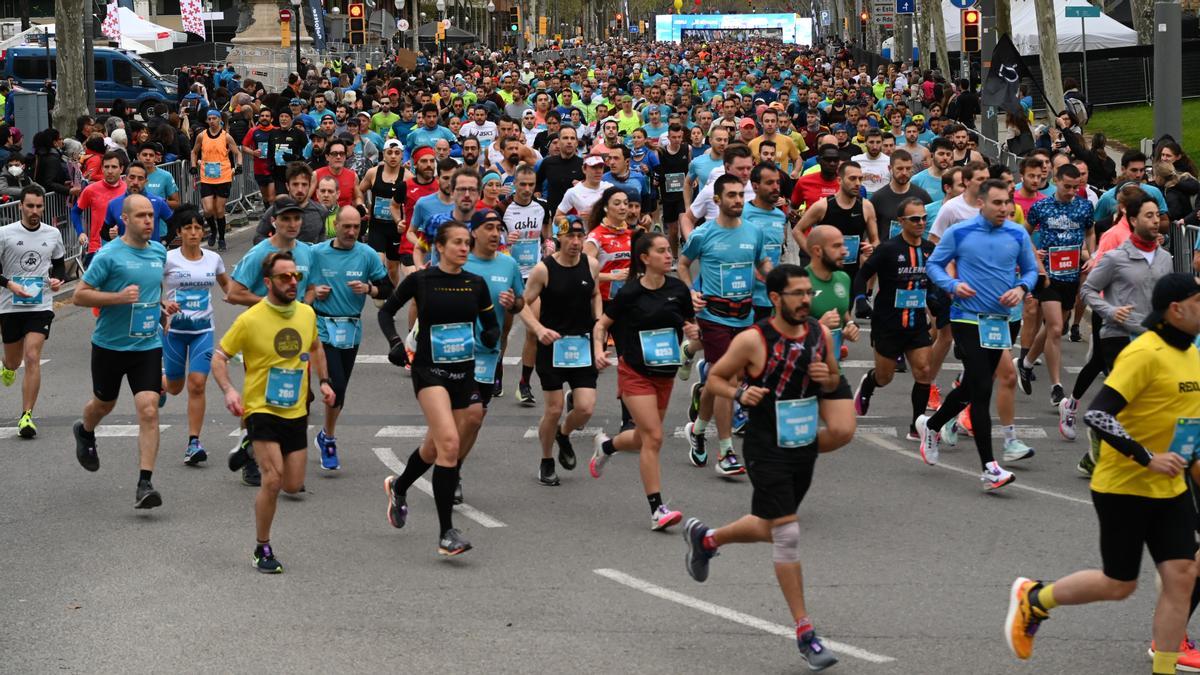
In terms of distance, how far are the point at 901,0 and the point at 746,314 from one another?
4294 cm

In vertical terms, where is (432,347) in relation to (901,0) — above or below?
below

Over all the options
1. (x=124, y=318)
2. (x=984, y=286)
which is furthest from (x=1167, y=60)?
(x=124, y=318)

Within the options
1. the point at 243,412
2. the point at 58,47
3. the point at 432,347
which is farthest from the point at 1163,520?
the point at 58,47

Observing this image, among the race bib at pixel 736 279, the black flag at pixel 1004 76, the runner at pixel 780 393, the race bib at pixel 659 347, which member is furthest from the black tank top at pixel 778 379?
the black flag at pixel 1004 76

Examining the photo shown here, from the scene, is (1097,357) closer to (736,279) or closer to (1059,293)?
(1059,293)

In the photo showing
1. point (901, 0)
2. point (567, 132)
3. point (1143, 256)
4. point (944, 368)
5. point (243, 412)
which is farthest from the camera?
point (901, 0)

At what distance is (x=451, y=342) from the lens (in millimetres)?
9430

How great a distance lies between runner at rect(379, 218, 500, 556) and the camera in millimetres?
9234

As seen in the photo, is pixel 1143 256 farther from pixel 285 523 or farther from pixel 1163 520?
pixel 285 523

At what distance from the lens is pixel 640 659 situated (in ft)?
24.7

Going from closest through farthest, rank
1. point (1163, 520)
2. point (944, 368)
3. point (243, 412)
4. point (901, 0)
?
point (1163, 520), point (243, 412), point (944, 368), point (901, 0)

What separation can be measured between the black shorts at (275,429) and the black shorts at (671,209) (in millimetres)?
12168

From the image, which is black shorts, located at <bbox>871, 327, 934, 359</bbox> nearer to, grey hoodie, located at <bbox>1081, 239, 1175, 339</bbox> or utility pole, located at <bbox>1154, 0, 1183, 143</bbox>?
→ grey hoodie, located at <bbox>1081, 239, 1175, 339</bbox>

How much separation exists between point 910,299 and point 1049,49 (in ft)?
83.7
